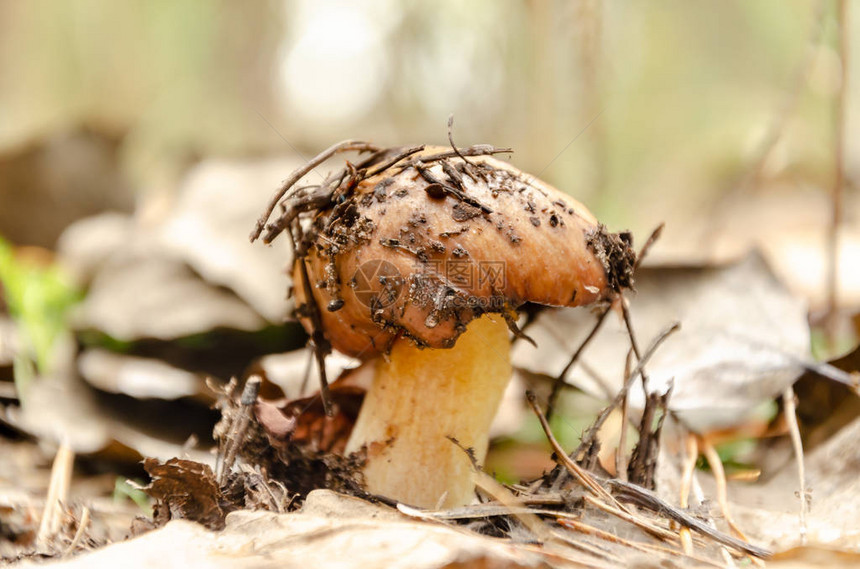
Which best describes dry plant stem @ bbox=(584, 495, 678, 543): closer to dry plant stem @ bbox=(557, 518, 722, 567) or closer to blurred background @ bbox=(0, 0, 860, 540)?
dry plant stem @ bbox=(557, 518, 722, 567)

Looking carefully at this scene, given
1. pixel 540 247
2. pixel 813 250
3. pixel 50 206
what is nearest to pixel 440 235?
pixel 540 247

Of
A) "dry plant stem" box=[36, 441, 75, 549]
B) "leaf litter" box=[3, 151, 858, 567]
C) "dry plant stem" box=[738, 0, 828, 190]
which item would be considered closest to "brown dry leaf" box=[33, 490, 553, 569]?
"leaf litter" box=[3, 151, 858, 567]

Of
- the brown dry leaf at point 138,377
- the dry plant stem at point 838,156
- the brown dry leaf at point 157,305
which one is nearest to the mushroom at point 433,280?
the brown dry leaf at point 138,377

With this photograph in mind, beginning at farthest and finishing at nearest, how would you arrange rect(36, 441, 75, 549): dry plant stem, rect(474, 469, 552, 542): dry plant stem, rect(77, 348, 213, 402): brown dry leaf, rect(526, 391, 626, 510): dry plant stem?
1. rect(77, 348, 213, 402): brown dry leaf
2. rect(36, 441, 75, 549): dry plant stem
3. rect(526, 391, 626, 510): dry plant stem
4. rect(474, 469, 552, 542): dry plant stem

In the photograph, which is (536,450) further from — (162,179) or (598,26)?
(162,179)

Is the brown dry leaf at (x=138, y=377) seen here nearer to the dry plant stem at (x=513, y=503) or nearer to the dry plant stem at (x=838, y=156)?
the dry plant stem at (x=513, y=503)

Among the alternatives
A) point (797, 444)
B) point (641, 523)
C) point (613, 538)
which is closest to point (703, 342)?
point (797, 444)

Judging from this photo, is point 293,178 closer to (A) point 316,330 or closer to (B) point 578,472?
(A) point 316,330
